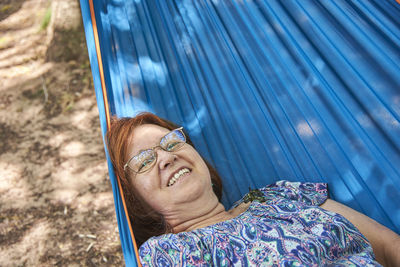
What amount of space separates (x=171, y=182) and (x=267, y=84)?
872mm

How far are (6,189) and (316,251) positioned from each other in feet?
9.04

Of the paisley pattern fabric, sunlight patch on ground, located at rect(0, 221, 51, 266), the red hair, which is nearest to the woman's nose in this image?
the red hair

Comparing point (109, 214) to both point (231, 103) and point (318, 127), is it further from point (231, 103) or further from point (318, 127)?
point (318, 127)

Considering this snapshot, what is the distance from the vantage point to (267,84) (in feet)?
7.32

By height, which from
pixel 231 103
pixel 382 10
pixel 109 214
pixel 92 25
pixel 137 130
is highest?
pixel 92 25

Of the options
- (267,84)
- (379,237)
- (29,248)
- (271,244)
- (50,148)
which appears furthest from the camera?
(50,148)

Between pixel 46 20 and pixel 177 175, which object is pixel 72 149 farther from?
pixel 177 175

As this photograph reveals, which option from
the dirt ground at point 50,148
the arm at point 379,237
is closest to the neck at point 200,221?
the arm at point 379,237

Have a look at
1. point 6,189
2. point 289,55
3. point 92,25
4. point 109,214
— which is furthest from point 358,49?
point 6,189

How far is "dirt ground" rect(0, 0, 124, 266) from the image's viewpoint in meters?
2.90

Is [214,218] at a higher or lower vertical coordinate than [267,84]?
lower

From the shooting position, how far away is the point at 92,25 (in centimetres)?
226

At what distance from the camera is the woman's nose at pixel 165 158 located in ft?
5.71

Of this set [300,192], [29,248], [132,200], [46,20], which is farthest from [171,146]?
[46,20]
